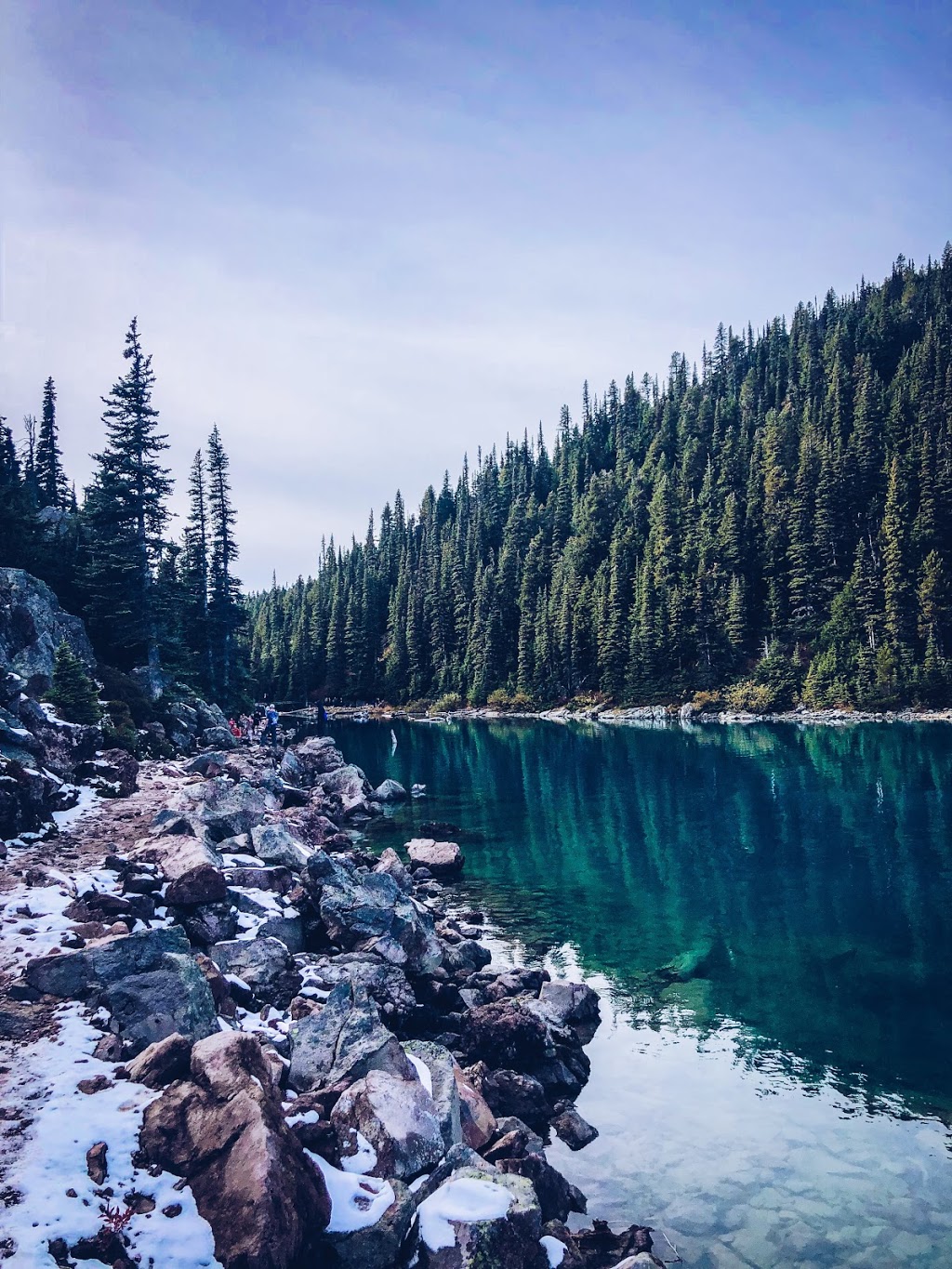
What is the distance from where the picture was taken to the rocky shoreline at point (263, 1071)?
698cm

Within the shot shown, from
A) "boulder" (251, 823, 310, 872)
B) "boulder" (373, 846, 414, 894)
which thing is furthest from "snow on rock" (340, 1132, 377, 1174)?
"boulder" (373, 846, 414, 894)

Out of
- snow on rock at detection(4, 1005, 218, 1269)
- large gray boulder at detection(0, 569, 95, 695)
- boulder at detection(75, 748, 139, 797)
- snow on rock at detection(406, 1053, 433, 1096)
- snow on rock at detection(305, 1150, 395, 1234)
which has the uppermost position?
large gray boulder at detection(0, 569, 95, 695)

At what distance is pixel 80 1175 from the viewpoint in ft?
22.9

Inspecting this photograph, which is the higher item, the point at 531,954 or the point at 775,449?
the point at 775,449

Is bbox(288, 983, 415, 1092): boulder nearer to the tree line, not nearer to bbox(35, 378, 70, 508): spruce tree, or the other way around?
the tree line

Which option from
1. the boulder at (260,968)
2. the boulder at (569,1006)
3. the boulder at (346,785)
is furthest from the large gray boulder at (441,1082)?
the boulder at (346,785)

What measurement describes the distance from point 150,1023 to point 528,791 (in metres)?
38.9

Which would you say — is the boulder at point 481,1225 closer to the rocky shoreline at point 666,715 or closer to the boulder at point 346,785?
the boulder at point 346,785

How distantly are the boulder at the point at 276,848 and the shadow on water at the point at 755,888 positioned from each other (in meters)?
7.66

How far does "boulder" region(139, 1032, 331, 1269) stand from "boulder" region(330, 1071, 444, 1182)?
0.78 metres

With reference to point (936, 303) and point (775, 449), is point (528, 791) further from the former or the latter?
point (936, 303)

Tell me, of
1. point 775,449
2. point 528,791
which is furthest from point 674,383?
point 528,791

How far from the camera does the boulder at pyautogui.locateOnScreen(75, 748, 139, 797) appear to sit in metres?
21.3

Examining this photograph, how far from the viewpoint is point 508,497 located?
541ft
